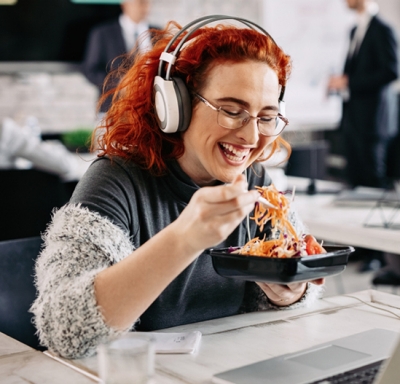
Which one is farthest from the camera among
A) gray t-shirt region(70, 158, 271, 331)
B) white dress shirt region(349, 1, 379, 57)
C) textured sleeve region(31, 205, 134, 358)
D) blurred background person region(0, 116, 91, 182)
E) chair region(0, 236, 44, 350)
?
white dress shirt region(349, 1, 379, 57)

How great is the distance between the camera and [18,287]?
1595 mm

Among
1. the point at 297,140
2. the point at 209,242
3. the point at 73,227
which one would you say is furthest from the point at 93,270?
the point at 297,140

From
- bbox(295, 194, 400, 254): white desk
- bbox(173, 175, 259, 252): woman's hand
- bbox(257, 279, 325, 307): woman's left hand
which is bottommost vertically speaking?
bbox(295, 194, 400, 254): white desk

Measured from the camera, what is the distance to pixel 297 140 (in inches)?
258

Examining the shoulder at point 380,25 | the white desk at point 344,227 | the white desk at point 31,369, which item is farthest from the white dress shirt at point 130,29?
the white desk at point 31,369

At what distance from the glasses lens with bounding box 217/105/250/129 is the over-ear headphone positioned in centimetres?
9

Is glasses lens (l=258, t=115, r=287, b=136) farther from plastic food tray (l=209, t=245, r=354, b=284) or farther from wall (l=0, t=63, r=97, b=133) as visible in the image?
wall (l=0, t=63, r=97, b=133)

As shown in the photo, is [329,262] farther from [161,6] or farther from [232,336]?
[161,6]

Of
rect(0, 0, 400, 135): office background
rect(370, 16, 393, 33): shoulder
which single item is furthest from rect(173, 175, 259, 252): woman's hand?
rect(370, 16, 393, 33): shoulder

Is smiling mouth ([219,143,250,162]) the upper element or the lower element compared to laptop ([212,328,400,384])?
upper

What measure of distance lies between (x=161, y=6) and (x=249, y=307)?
14.7ft

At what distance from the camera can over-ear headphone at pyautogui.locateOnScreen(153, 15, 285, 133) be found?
1.42 meters

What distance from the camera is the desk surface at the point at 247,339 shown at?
43.4 inches

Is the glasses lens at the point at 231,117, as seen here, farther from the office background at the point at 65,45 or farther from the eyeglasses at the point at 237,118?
the office background at the point at 65,45
